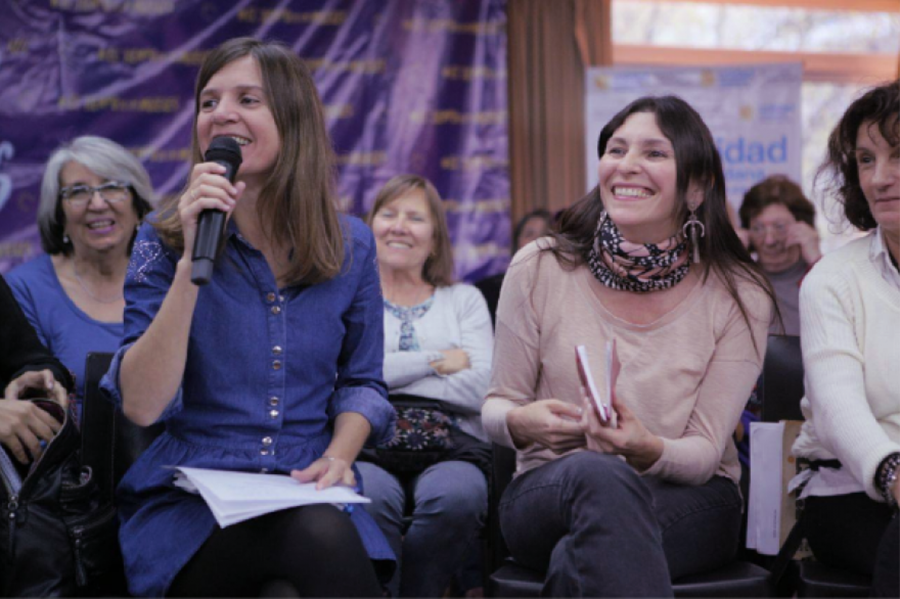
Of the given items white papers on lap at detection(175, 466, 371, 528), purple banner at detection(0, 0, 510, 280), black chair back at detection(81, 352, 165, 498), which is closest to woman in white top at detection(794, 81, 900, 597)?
white papers on lap at detection(175, 466, 371, 528)

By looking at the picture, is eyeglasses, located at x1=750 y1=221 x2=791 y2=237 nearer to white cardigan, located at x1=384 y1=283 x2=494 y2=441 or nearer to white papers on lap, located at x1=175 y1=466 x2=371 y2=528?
white cardigan, located at x1=384 y1=283 x2=494 y2=441

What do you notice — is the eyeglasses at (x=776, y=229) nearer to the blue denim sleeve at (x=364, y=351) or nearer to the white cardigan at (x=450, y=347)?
the white cardigan at (x=450, y=347)

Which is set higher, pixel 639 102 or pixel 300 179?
pixel 639 102

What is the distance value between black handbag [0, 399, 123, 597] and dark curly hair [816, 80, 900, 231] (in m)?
1.87

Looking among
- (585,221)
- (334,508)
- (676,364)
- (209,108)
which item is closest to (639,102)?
(585,221)

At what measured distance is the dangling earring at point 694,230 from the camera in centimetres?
228

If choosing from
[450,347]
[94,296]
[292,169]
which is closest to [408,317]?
[450,347]

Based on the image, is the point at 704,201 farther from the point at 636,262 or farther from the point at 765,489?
the point at 765,489

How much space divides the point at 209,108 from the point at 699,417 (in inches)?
50.2

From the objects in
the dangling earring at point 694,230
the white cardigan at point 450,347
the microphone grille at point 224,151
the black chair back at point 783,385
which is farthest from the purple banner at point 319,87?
the microphone grille at point 224,151

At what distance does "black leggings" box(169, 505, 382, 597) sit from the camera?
159 cm

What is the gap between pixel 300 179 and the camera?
1935 millimetres

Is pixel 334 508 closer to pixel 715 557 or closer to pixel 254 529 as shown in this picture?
pixel 254 529

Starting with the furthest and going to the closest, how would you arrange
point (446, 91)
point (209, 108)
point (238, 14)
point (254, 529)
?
point (446, 91), point (238, 14), point (209, 108), point (254, 529)
